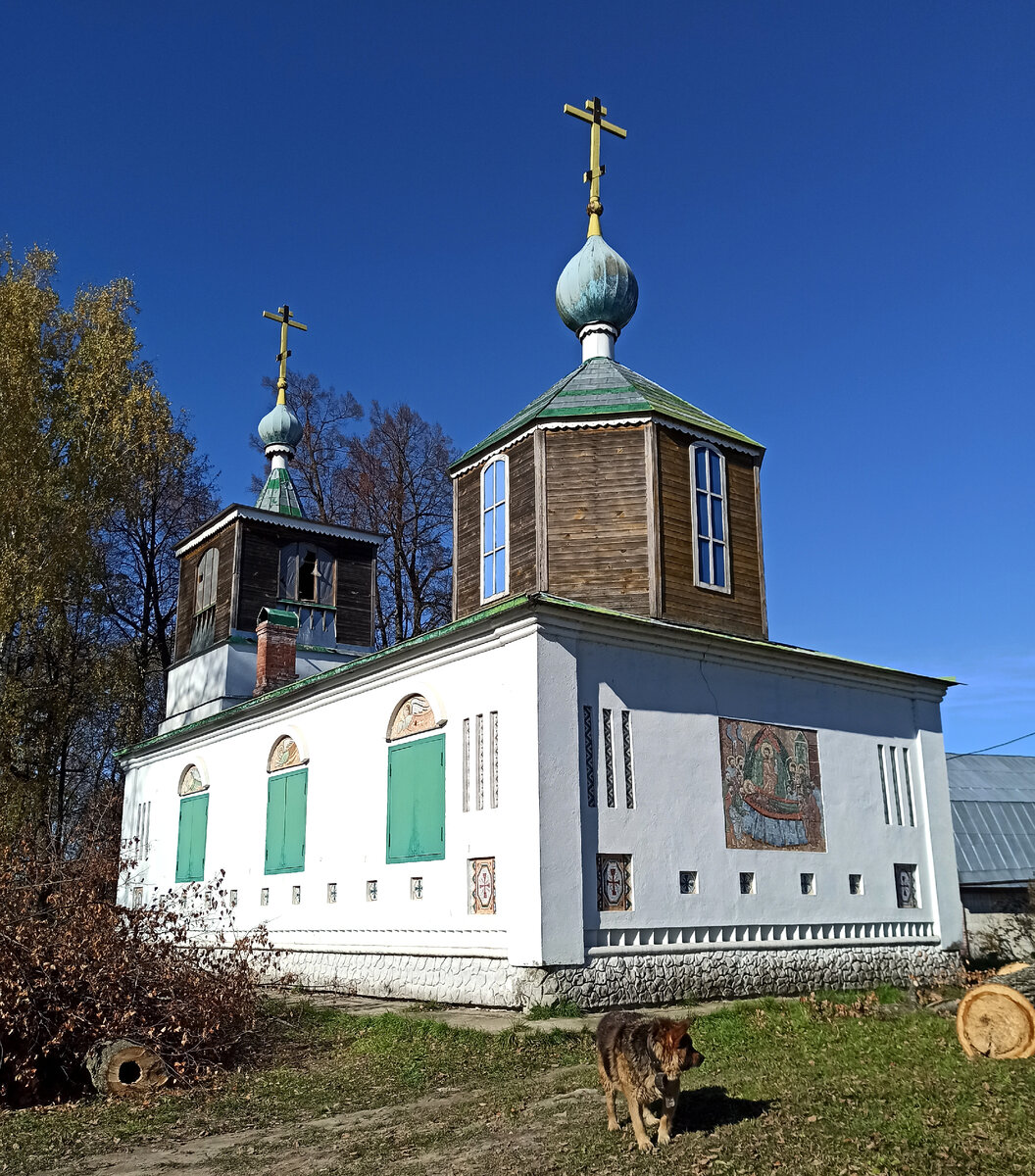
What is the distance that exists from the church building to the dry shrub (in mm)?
3326

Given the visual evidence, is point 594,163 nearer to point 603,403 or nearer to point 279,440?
point 603,403

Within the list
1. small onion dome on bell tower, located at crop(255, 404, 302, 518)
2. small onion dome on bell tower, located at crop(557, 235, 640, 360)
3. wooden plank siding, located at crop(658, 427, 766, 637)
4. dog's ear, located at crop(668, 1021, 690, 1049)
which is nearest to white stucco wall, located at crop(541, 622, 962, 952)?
wooden plank siding, located at crop(658, 427, 766, 637)

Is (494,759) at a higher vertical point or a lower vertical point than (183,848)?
higher

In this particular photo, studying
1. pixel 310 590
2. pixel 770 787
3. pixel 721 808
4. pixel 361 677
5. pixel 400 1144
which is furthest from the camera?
pixel 310 590

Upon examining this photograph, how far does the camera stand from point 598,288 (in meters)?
18.6

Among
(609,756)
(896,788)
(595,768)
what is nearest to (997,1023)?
(595,768)

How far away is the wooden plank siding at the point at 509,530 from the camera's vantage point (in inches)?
637

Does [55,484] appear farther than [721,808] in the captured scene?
Yes

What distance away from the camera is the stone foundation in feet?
38.9

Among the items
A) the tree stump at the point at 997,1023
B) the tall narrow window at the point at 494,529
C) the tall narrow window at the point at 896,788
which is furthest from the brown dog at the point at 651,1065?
the tall narrow window at the point at 896,788

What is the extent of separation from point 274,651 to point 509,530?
21.7 feet

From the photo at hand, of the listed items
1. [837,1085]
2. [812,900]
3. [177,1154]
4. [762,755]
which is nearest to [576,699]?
[762,755]

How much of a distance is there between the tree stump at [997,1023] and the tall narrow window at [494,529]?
367 inches

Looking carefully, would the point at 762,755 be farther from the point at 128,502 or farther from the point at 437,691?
the point at 128,502
